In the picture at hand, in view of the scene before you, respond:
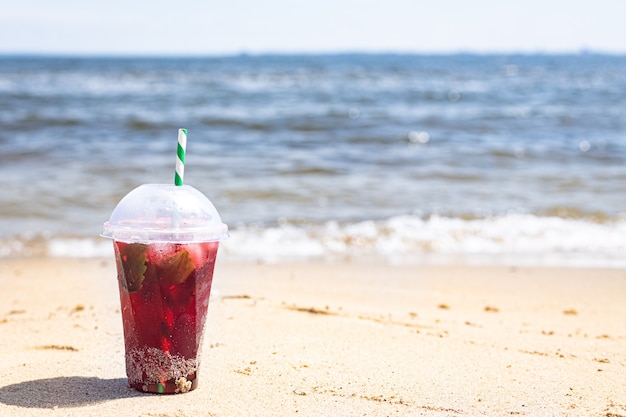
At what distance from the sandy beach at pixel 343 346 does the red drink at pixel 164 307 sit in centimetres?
11

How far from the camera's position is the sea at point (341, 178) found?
22.9 feet

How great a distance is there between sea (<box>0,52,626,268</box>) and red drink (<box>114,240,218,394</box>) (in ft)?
11.5

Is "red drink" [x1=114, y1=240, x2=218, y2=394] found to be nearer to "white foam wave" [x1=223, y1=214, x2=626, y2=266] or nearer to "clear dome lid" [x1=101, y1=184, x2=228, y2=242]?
"clear dome lid" [x1=101, y1=184, x2=228, y2=242]

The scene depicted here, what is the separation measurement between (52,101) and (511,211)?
14.4m

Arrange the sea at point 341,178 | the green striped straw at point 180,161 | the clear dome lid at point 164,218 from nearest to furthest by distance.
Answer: the clear dome lid at point 164,218 → the green striped straw at point 180,161 → the sea at point 341,178

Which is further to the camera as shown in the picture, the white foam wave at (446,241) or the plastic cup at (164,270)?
the white foam wave at (446,241)

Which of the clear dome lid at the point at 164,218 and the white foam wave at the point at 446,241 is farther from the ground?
the clear dome lid at the point at 164,218

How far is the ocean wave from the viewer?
6609 mm

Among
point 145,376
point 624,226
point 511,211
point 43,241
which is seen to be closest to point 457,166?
point 511,211

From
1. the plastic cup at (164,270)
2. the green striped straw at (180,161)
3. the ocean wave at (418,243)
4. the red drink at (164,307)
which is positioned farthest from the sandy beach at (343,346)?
the green striped straw at (180,161)

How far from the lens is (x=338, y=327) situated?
4.14 metres

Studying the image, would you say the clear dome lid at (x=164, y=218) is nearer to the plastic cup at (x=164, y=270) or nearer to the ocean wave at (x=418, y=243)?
the plastic cup at (x=164, y=270)

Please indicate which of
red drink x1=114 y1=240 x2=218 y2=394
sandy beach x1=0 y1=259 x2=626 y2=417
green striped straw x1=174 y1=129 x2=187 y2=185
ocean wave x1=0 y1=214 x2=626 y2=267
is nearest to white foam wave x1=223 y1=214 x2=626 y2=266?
ocean wave x1=0 y1=214 x2=626 y2=267

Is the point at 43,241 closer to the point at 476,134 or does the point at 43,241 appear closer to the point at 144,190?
the point at 144,190
